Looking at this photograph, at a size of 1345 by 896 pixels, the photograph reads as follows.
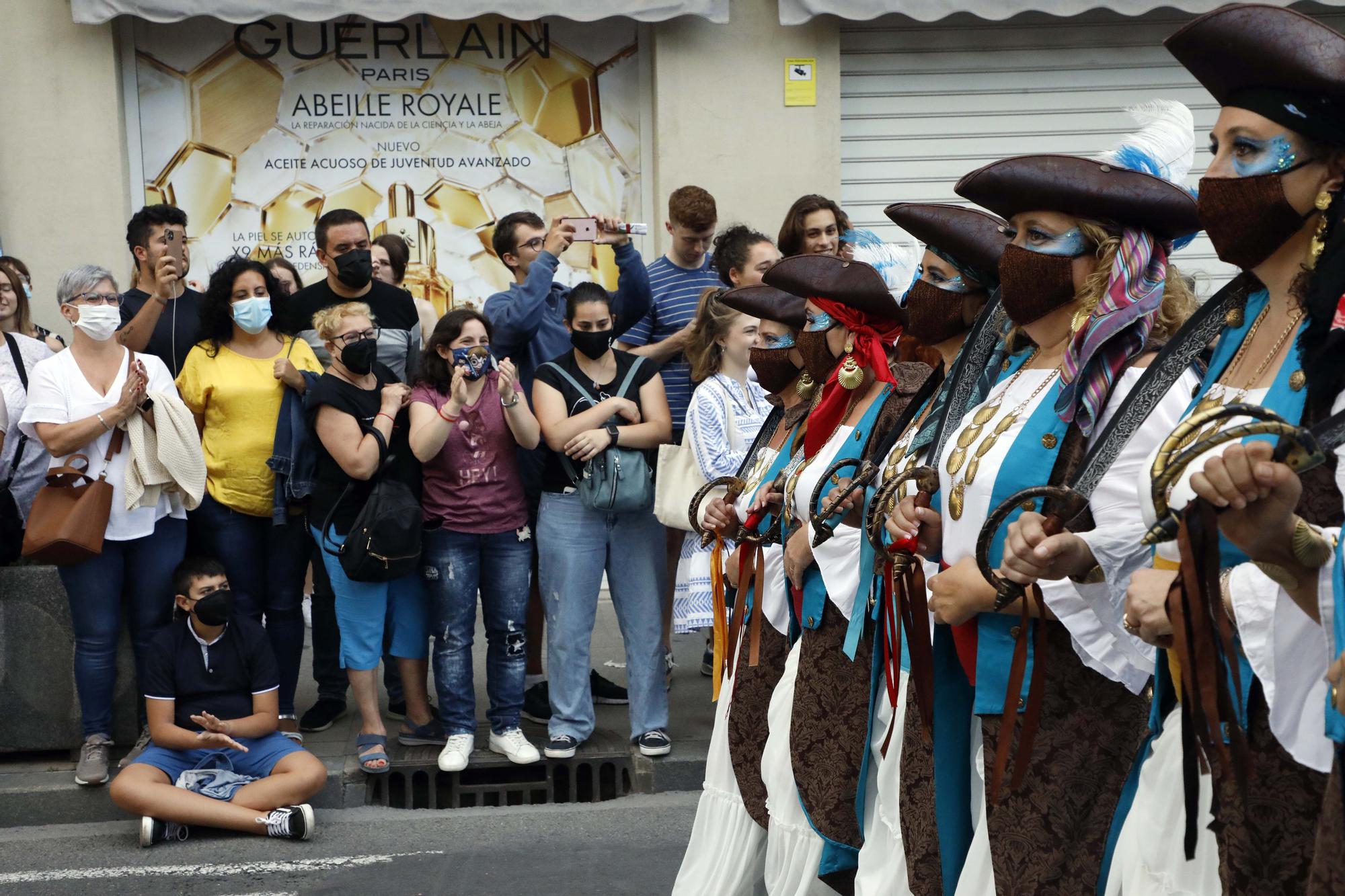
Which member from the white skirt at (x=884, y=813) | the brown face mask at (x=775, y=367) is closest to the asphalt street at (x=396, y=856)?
the white skirt at (x=884, y=813)

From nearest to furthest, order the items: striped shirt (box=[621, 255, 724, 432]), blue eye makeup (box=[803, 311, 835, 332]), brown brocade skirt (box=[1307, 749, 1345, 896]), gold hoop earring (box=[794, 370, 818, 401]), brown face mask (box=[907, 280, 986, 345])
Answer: brown brocade skirt (box=[1307, 749, 1345, 896])
brown face mask (box=[907, 280, 986, 345])
blue eye makeup (box=[803, 311, 835, 332])
gold hoop earring (box=[794, 370, 818, 401])
striped shirt (box=[621, 255, 724, 432])

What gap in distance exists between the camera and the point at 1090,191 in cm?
279

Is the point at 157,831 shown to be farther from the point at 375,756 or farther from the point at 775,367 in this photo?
the point at 775,367

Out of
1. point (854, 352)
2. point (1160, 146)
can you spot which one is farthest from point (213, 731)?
point (1160, 146)

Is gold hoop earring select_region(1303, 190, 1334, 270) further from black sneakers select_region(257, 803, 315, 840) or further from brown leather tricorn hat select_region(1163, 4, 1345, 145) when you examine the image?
black sneakers select_region(257, 803, 315, 840)

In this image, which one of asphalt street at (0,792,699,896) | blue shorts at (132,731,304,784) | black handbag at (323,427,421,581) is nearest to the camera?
asphalt street at (0,792,699,896)

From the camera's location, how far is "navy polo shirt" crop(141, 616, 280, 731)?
5.47 metres

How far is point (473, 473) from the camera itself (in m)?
5.95

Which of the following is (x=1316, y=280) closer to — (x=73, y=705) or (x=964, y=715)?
(x=964, y=715)

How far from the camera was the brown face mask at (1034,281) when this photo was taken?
9.39 ft

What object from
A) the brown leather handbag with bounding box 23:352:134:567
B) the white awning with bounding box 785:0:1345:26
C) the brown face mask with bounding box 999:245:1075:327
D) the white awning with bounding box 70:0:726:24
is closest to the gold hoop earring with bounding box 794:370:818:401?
the brown face mask with bounding box 999:245:1075:327

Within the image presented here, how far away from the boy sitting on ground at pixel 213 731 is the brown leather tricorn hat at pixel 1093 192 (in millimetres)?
3670

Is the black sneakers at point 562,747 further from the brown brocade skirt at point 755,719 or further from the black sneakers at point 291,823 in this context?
the brown brocade skirt at point 755,719

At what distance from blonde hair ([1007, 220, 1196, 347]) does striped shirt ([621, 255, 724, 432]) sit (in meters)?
3.58
